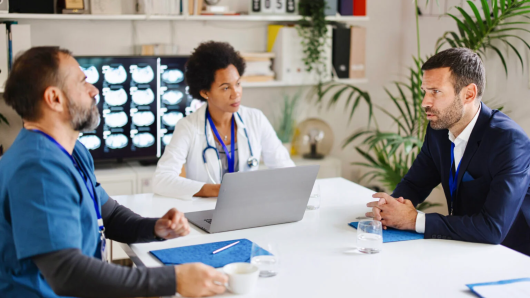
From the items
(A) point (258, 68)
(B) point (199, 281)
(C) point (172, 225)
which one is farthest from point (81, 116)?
(A) point (258, 68)

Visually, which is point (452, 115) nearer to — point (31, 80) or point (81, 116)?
point (81, 116)

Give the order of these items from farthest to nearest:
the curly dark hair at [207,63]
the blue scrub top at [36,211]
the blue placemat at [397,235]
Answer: the curly dark hair at [207,63], the blue placemat at [397,235], the blue scrub top at [36,211]

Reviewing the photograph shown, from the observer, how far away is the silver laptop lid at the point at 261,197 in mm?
1829

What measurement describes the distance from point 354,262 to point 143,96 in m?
2.49

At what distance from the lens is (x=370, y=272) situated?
1.57m

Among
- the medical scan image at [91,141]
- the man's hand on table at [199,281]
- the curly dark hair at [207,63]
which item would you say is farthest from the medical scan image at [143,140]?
the man's hand on table at [199,281]

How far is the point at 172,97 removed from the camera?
3867 mm

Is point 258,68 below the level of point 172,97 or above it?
above

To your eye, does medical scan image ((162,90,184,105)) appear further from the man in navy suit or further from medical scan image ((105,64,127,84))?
the man in navy suit

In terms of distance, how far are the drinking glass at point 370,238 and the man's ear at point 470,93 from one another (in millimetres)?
659

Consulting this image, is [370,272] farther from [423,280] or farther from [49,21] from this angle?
[49,21]

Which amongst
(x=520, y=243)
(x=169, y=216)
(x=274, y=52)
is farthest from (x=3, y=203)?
(x=274, y=52)

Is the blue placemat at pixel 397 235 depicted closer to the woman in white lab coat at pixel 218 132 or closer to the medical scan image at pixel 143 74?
the woman in white lab coat at pixel 218 132

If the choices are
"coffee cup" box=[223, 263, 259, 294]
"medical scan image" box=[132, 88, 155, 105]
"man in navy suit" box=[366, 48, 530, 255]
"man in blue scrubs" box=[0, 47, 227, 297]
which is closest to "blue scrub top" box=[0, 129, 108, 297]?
"man in blue scrubs" box=[0, 47, 227, 297]
